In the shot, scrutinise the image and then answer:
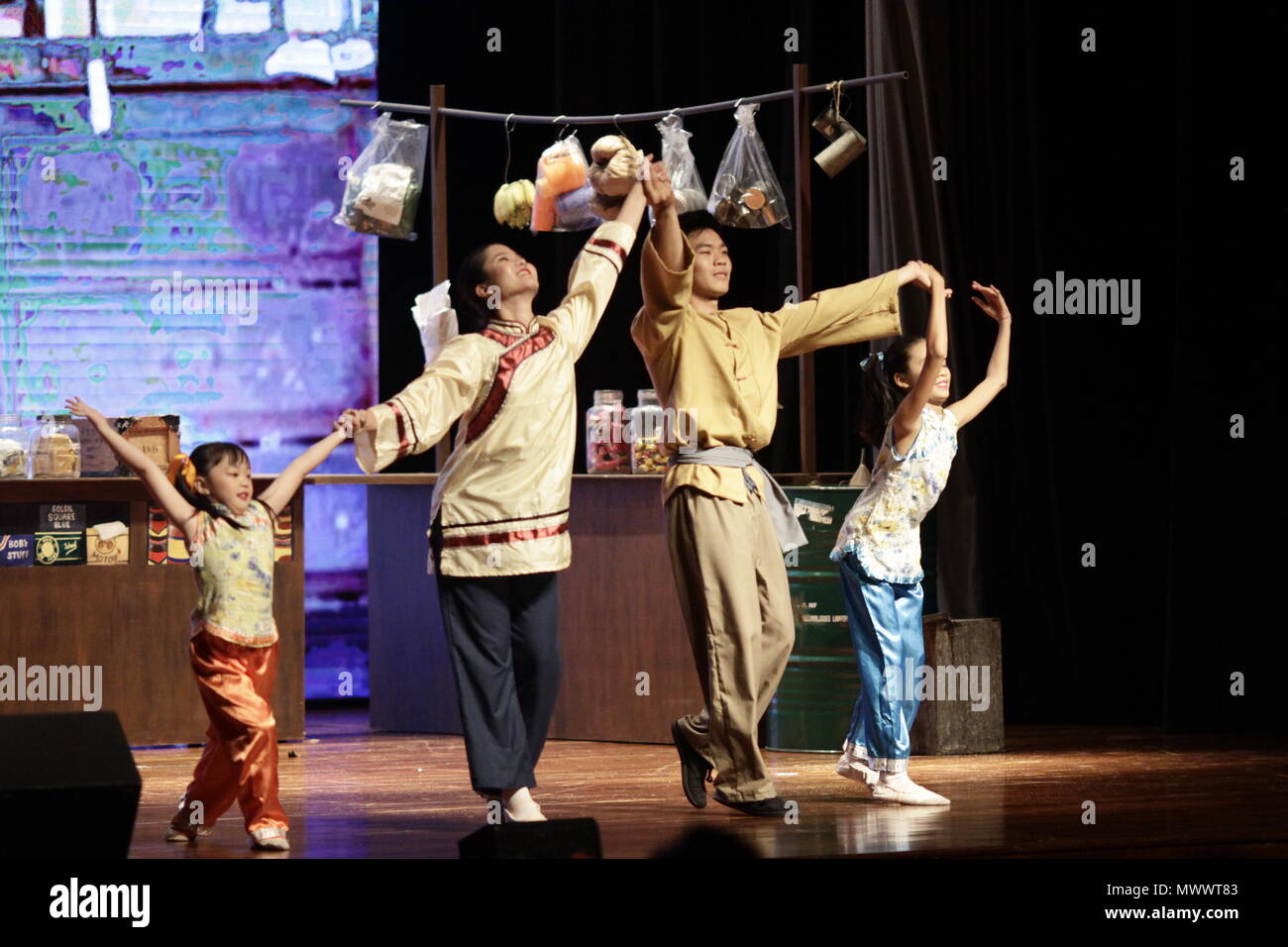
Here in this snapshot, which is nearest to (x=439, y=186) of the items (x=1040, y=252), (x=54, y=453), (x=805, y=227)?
(x=805, y=227)

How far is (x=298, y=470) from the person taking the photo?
A: 3.97 metres

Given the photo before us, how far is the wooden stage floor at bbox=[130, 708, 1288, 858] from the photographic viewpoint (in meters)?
3.93

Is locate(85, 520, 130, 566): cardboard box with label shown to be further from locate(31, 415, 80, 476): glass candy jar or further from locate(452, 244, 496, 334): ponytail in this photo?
locate(452, 244, 496, 334): ponytail

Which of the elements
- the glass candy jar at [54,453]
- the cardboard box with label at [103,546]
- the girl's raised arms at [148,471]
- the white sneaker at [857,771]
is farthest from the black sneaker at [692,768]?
the glass candy jar at [54,453]

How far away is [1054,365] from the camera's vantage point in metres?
6.30

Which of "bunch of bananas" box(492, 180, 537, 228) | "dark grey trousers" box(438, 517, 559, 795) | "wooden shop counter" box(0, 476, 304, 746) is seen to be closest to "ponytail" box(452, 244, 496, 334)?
"dark grey trousers" box(438, 517, 559, 795)

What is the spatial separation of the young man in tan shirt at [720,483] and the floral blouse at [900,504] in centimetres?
27

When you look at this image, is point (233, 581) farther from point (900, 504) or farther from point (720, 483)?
point (900, 504)

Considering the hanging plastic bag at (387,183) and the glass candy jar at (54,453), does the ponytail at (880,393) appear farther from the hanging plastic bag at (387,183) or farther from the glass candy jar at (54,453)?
the glass candy jar at (54,453)

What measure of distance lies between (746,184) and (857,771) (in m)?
1.96

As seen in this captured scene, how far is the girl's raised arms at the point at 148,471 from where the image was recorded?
153 inches
